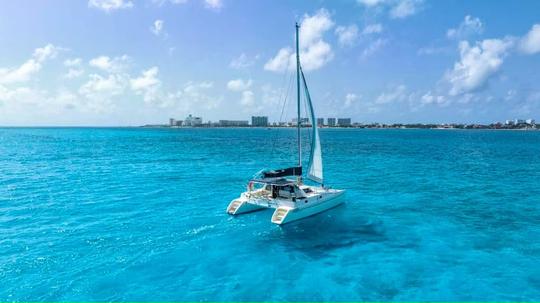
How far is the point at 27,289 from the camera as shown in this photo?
14.3m

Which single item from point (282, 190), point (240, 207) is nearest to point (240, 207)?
point (240, 207)

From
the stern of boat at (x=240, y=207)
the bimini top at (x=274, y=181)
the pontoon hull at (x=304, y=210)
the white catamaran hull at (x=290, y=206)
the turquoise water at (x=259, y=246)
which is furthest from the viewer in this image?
the stern of boat at (x=240, y=207)

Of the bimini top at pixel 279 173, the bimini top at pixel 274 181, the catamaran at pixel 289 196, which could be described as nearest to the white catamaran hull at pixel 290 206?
the catamaran at pixel 289 196

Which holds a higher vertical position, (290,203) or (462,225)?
(290,203)

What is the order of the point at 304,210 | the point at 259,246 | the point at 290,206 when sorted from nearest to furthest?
the point at 259,246 → the point at 290,206 → the point at 304,210

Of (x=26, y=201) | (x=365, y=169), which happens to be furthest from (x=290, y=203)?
(x=365, y=169)

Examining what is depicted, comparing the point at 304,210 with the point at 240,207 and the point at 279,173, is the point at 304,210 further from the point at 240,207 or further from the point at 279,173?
the point at 240,207

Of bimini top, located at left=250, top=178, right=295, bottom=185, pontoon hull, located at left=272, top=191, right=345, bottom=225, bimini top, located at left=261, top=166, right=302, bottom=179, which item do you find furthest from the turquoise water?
bimini top, located at left=261, top=166, right=302, bottom=179

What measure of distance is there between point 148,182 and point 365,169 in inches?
1226

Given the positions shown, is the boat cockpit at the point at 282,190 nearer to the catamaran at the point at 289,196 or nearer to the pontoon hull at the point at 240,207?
the catamaran at the point at 289,196

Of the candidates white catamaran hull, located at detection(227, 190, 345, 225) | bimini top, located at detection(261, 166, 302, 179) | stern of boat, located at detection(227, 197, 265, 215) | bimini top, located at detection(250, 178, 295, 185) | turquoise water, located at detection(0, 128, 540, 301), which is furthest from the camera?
bimini top, located at detection(261, 166, 302, 179)

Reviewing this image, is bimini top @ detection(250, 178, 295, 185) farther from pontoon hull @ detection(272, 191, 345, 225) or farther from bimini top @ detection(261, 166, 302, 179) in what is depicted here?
pontoon hull @ detection(272, 191, 345, 225)

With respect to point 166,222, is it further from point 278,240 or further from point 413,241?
point 413,241

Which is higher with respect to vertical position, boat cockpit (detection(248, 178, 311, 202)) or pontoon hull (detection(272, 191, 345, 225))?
boat cockpit (detection(248, 178, 311, 202))
